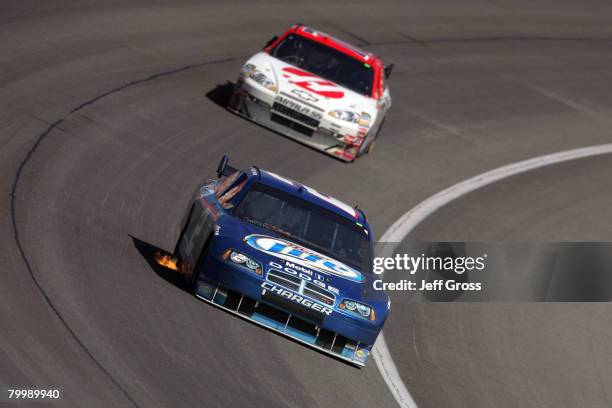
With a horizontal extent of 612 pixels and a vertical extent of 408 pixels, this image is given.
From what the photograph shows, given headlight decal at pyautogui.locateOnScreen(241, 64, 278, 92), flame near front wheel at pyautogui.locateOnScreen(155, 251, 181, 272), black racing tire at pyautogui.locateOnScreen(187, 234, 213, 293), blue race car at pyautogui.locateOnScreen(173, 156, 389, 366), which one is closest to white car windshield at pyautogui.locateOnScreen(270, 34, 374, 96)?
headlight decal at pyautogui.locateOnScreen(241, 64, 278, 92)

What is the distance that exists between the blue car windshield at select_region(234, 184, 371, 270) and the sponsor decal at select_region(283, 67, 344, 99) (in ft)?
19.7

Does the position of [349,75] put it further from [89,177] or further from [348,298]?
[348,298]

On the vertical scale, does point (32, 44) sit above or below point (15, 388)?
below

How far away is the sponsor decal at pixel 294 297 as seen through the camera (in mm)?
10250

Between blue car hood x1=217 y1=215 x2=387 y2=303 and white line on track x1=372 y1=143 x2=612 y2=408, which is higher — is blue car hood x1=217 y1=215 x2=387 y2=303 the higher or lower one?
the higher one

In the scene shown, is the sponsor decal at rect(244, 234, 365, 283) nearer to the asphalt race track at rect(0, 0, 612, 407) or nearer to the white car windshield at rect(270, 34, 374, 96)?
the asphalt race track at rect(0, 0, 612, 407)

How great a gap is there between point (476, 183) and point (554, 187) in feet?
4.81

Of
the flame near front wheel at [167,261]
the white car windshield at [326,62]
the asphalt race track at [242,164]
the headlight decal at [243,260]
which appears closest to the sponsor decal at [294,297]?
the headlight decal at [243,260]

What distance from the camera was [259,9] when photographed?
24266 mm

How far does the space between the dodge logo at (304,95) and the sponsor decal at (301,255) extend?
659 centimetres

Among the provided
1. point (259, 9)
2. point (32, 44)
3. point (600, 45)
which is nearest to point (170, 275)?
point (32, 44)

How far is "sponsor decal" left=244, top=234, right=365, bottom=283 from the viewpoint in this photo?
10539 millimetres

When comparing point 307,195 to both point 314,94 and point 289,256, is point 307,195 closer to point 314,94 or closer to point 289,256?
point 289,256

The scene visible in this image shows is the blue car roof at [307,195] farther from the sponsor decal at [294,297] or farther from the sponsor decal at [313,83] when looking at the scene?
the sponsor decal at [313,83]
